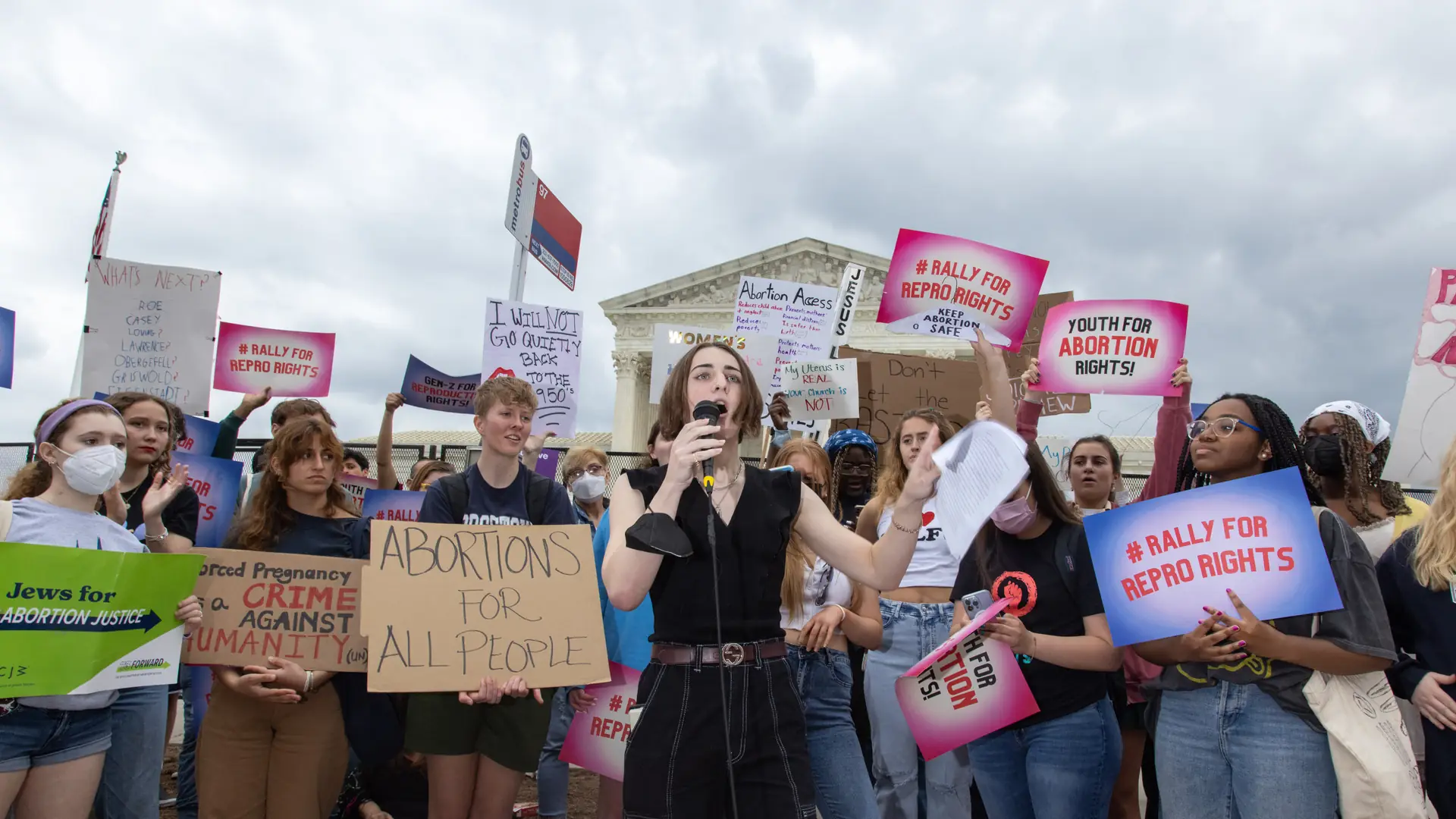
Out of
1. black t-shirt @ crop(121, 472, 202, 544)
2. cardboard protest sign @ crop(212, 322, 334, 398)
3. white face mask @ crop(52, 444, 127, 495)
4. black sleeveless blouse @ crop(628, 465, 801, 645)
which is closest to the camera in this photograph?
black sleeveless blouse @ crop(628, 465, 801, 645)

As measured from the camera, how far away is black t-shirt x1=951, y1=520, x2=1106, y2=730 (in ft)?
9.98

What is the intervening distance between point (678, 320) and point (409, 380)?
31999mm

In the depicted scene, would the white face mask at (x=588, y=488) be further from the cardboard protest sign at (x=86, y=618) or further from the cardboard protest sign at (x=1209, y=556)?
the cardboard protest sign at (x=1209, y=556)

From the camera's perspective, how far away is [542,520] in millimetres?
3600

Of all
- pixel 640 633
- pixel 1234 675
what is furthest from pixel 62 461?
pixel 1234 675

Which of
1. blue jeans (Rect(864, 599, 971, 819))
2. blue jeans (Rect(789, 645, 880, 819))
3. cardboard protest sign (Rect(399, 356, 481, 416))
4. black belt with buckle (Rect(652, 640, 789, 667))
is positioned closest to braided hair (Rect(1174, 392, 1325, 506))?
blue jeans (Rect(864, 599, 971, 819))

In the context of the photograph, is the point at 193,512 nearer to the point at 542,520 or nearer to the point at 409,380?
the point at 542,520

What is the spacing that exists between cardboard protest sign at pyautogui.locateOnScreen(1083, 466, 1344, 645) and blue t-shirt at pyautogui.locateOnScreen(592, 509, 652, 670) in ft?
5.59

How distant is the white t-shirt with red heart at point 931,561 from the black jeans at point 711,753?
5.48 feet

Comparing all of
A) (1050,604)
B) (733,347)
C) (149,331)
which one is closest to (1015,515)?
(1050,604)

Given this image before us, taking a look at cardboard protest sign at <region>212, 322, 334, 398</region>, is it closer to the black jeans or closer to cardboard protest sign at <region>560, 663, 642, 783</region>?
cardboard protest sign at <region>560, 663, 642, 783</region>

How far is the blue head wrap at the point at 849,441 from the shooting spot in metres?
4.91

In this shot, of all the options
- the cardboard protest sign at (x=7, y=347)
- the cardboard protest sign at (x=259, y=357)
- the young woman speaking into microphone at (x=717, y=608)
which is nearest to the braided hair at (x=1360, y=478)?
the young woman speaking into microphone at (x=717, y=608)

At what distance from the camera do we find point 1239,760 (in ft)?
8.27
